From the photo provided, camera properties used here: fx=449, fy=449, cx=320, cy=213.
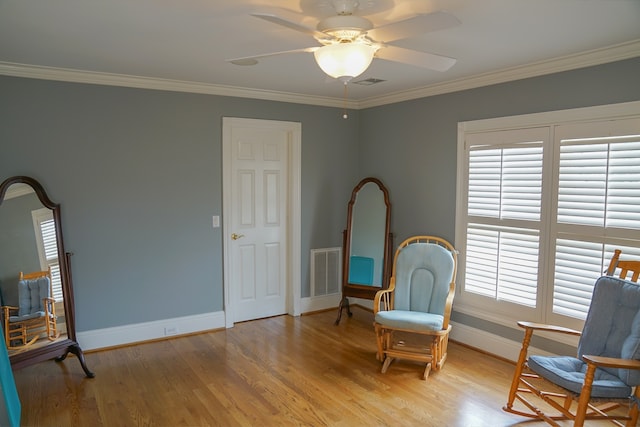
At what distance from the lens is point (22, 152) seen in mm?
3633

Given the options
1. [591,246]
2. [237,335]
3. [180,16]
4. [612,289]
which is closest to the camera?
[180,16]

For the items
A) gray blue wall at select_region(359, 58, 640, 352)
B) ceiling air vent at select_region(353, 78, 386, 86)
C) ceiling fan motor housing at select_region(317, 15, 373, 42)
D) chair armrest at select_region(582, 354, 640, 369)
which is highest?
ceiling air vent at select_region(353, 78, 386, 86)

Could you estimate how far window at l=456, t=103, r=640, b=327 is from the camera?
3.11 meters

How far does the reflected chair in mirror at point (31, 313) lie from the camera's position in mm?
3285

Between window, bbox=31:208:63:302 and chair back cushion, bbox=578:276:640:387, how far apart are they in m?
3.84

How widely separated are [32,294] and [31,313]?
0.48 ft

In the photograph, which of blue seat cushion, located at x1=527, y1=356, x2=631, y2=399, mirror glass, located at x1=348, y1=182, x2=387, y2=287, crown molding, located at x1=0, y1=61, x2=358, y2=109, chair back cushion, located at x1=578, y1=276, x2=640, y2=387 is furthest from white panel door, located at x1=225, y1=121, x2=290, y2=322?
chair back cushion, located at x1=578, y1=276, x2=640, y2=387

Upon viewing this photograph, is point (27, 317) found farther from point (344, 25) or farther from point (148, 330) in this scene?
point (344, 25)

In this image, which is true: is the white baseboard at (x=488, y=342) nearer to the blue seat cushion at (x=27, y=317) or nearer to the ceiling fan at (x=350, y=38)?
the ceiling fan at (x=350, y=38)

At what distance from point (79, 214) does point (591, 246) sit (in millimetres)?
4100

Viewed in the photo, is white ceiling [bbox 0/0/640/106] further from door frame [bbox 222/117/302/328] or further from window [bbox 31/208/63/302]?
window [bbox 31/208/63/302]

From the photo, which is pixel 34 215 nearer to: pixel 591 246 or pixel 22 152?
pixel 22 152

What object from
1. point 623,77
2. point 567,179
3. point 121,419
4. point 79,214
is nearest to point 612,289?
point 567,179

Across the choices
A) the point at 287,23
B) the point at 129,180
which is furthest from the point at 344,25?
the point at 129,180
